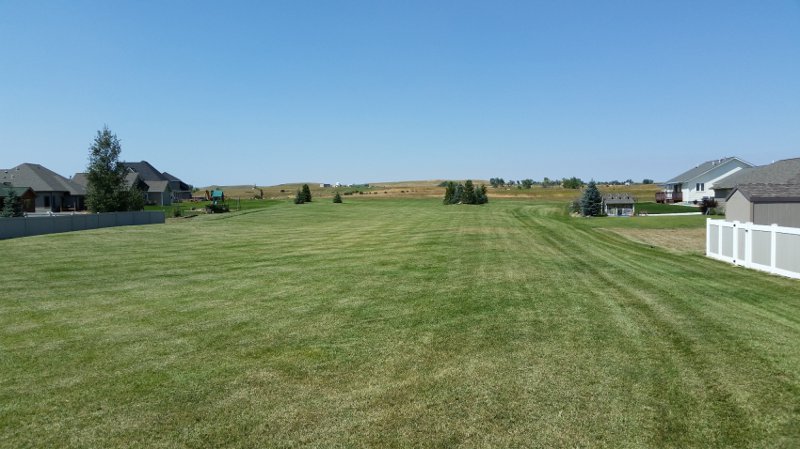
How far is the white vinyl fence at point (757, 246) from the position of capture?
50.7 feet

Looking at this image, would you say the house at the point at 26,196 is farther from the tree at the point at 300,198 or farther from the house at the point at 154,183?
the tree at the point at 300,198

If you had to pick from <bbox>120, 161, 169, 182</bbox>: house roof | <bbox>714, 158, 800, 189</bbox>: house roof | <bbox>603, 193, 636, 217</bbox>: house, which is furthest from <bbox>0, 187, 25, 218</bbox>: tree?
<bbox>714, 158, 800, 189</bbox>: house roof

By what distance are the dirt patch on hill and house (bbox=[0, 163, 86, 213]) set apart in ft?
225

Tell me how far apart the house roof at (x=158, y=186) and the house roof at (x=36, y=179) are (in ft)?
68.7

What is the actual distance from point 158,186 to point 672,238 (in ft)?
286

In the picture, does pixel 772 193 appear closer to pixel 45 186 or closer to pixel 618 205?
pixel 618 205

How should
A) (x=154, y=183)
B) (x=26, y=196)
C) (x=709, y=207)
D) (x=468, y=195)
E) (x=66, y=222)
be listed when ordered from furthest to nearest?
(x=154, y=183) → (x=468, y=195) → (x=26, y=196) → (x=709, y=207) → (x=66, y=222)

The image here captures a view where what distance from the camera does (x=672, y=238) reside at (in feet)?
98.4

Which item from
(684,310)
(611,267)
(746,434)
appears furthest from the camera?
(611,267)

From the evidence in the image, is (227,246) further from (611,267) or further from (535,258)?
(611,267)

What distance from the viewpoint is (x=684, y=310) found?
10.7 metres

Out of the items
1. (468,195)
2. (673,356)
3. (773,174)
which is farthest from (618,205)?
(673,356)

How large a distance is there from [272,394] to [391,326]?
11.5ft

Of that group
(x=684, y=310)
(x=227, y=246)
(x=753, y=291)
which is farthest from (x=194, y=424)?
(x=227, y=246)
